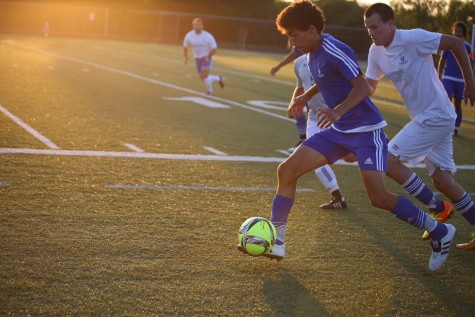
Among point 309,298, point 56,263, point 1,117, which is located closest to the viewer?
point 309,298

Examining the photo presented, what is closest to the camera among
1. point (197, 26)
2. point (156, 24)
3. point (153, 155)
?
point (153, 155)

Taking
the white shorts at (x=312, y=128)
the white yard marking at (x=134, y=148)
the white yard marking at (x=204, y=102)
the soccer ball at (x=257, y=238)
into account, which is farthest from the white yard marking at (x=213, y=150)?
the white yard marking at (x=204, y=102)

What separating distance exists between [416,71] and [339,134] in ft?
4.55

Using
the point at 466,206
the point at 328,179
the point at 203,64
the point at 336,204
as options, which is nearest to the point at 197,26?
the point at 203,64

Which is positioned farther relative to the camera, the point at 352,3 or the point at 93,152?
the point at 352,3

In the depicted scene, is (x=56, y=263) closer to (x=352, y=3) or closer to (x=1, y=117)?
(x=1, y=117)

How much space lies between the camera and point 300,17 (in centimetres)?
578

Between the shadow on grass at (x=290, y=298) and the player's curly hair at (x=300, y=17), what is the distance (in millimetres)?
1773

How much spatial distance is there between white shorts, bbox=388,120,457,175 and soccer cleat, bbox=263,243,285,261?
1514mm

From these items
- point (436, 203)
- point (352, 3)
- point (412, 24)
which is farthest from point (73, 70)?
point (352, 3)

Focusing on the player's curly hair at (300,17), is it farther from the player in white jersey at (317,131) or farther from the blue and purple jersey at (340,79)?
the player in white jersey at (317,131)

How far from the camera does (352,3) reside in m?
60.5

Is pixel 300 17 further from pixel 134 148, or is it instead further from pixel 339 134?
pixel 134 148

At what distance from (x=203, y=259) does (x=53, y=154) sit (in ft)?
15.3
